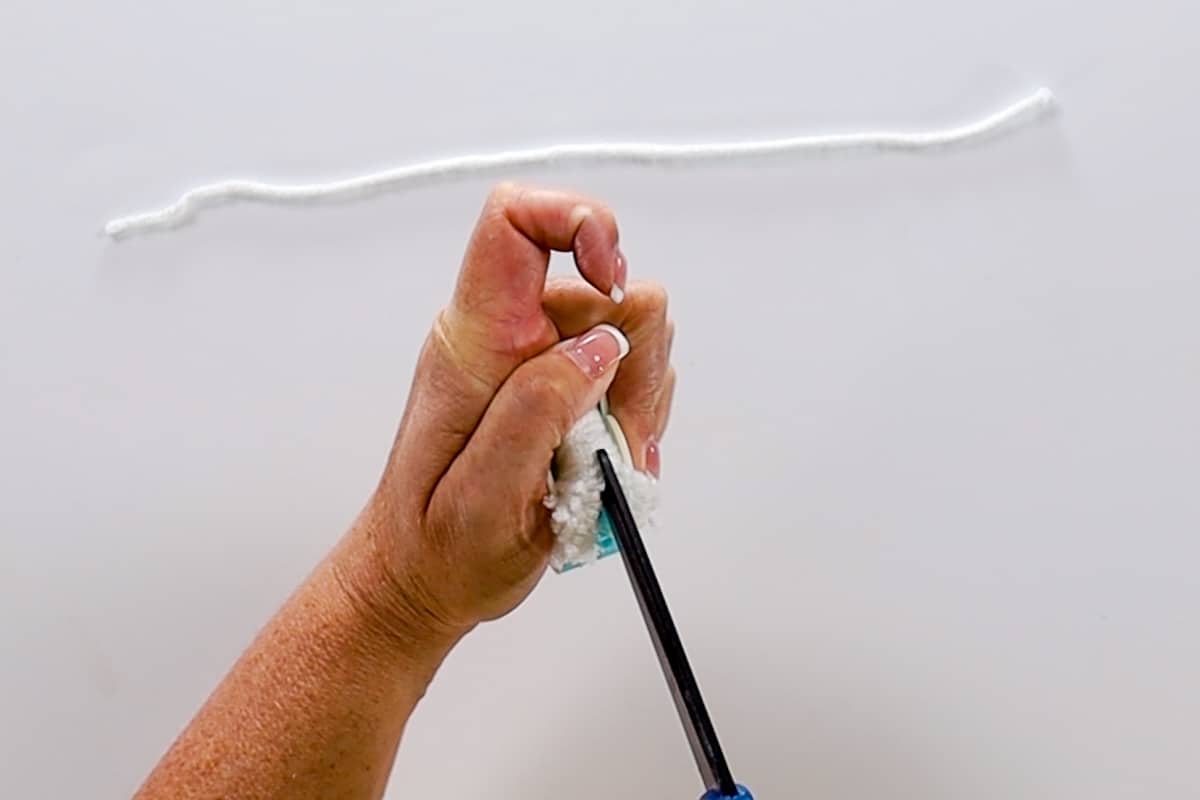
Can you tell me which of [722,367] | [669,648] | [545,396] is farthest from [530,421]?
[722,367]

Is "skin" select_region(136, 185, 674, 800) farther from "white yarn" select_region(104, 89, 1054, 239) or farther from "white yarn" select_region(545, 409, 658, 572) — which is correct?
"white yarn" select_region(104, 89, 1054, 239)

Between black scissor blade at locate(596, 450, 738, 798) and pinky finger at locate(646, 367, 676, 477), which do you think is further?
pinky finger at locate(646, 367, 676, 477)

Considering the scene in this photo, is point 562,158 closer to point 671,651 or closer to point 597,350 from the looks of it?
point 597,350

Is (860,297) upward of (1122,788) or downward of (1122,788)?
upward

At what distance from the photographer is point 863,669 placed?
2.46 ft

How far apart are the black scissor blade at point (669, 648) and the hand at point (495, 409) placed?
0.12 feet

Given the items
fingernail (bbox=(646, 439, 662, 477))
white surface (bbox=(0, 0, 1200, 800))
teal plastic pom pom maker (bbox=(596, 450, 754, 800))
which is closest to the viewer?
teal plastic pom pom maker (bbox=(596, 450, 754, 800))

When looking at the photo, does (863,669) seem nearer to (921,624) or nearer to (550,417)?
(921,624)

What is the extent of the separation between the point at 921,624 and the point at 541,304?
367mm

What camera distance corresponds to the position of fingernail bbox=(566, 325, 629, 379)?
0.52m

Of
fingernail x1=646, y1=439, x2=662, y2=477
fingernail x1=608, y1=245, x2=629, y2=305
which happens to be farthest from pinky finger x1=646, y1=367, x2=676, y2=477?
fingernail x1=608, y1=245, x2=629, y2=305

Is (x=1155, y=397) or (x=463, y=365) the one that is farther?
(x=1155, y=397)

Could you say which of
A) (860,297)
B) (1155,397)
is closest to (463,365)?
(860,297)

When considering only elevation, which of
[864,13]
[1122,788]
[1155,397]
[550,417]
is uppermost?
[864,13]
